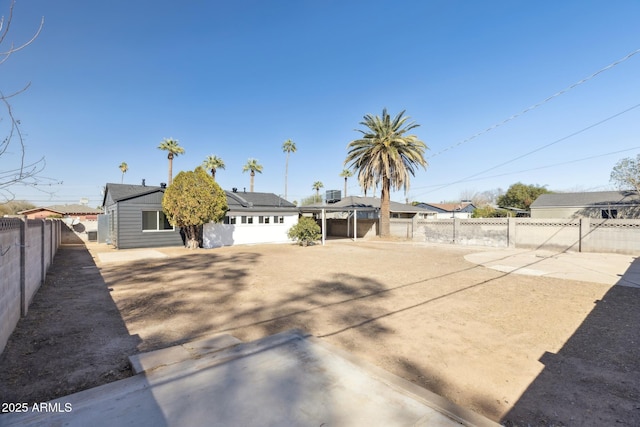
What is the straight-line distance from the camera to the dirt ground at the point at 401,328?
3201 millimetres

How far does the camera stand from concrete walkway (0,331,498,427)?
97.7 inches

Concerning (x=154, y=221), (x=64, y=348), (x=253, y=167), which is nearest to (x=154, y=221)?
(x=154, y=221)

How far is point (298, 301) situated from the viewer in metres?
6.65

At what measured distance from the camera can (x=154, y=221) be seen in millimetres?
17453

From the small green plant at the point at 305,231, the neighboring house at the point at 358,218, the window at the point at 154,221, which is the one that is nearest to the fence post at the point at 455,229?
the neighboring house at the point at 358,218

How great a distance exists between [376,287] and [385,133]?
1575cm

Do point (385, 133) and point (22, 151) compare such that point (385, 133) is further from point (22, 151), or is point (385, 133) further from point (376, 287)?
point (22, 151)

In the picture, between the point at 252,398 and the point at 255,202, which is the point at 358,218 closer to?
the point at 255,202

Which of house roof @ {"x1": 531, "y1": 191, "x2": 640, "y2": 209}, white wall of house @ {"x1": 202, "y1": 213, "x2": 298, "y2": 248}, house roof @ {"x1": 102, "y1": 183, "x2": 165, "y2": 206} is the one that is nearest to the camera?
house roof @ {"x1": 102, "y1": 183, "x2": 165, "y2": 206}

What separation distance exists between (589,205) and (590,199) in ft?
6.17

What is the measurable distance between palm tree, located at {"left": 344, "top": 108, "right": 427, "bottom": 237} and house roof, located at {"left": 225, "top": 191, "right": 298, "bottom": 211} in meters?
6.16

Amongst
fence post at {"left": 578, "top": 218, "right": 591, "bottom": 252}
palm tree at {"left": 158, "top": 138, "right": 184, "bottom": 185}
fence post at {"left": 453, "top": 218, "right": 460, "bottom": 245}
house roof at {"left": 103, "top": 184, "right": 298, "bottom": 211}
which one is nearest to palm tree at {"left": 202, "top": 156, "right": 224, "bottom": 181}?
palm tree at {"left": 158, "top": 138, "right": 184, "bottom": 185}

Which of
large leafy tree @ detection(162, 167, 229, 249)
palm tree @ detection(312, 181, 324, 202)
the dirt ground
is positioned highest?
palm tree @ detection(312, 181, 324, 202)

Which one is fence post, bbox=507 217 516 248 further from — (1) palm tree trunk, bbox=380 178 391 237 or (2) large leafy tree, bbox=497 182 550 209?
(2) large leafy tree, bbox=497 182 550 209
